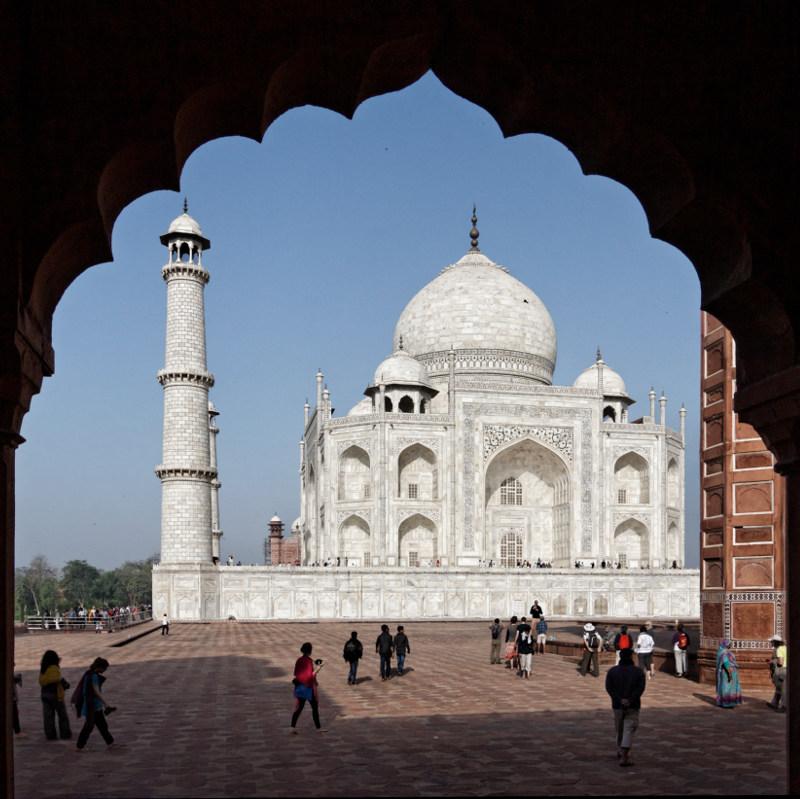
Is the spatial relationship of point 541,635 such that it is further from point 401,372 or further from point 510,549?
point 401,372

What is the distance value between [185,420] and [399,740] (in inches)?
1076

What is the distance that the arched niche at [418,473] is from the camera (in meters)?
43.7

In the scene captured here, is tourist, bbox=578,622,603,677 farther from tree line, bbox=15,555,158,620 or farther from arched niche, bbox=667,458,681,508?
tree line, bbox=15,555,158,620

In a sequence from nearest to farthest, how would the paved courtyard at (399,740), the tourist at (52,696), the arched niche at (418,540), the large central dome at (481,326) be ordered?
the paved courtyard at (399,740), the tourist at (52,696), the arched niche at (418,540), the large central dome at (481,326)

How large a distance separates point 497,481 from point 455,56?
40762 millimetres

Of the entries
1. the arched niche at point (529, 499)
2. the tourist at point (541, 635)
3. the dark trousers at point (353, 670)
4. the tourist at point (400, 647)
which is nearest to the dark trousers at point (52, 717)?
the dark trousers at point (353, 670)

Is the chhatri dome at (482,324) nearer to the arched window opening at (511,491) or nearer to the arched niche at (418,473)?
the arched window opening at (511,491)

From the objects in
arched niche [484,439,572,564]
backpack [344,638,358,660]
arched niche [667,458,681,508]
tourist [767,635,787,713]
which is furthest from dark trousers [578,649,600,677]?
arched niche [667,458,681,508]

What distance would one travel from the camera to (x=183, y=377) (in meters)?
36.6

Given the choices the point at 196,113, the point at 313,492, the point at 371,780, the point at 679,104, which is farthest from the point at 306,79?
the point at 313,492

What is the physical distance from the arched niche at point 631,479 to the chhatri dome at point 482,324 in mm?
6376

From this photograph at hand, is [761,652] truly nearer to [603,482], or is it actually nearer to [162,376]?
[162,376]

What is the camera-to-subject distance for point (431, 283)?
2105 inches

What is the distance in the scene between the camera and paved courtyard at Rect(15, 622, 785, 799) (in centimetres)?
851
